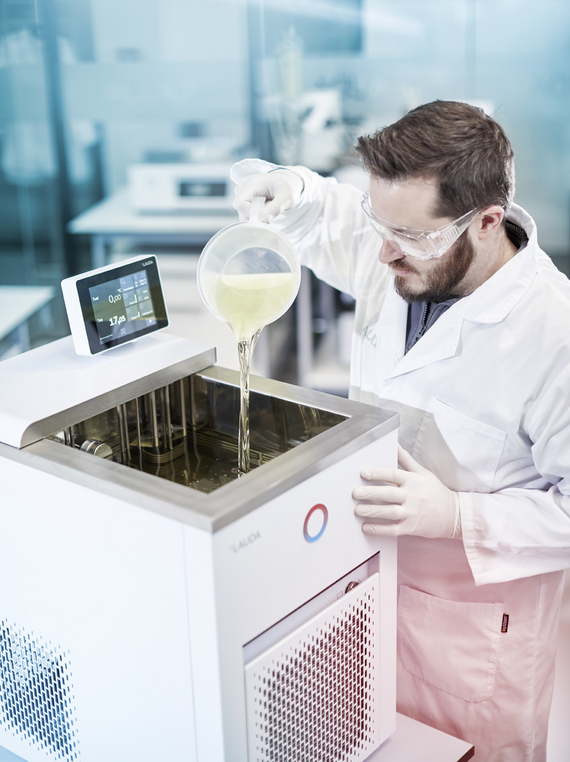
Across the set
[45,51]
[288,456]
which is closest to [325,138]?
[45,51]

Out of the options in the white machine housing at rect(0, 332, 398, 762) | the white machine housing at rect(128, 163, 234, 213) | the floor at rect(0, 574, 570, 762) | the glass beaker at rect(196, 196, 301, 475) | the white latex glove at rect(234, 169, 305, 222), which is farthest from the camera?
the white machine housing at rect(128, 163, 234, 213)

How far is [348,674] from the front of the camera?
1.03m

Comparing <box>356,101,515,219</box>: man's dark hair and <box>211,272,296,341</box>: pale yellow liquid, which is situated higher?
<box>356,101,515,219</box>: man's dark hair

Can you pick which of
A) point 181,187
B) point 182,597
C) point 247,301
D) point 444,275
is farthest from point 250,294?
point 181,187

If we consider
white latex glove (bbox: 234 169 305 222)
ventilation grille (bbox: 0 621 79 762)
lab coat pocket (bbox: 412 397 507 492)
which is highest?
white latex glove (bbox: 234 169 305 222)

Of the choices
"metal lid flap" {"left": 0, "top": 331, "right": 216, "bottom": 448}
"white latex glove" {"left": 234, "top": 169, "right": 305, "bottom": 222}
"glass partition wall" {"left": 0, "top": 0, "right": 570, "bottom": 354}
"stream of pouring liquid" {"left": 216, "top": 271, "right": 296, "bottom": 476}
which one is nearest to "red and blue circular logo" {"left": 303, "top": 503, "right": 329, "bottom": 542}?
"stream of pouring liquid" {"left": 216, "top": 271, "right": 296, "bottom": 476}

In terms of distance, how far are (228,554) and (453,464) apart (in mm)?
587

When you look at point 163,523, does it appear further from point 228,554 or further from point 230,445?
point 230,445

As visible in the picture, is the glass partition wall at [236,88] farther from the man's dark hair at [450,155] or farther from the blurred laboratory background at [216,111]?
the man's dark hair at [450,155]

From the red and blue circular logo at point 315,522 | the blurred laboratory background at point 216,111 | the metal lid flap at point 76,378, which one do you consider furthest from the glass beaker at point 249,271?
the blurred laboratory background at point 216,111

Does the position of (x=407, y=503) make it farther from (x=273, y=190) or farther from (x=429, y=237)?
(x=273, y=190)

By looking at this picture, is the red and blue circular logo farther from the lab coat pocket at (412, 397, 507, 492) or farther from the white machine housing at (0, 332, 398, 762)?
the lab coat pocket at (412, 397, 507, 492)

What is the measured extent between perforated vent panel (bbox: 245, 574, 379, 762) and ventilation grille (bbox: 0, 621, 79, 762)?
257 millimetres

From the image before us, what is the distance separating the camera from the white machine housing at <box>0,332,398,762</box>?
32.5 inches
